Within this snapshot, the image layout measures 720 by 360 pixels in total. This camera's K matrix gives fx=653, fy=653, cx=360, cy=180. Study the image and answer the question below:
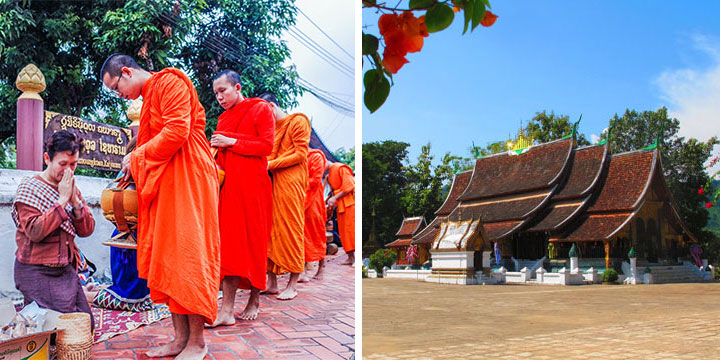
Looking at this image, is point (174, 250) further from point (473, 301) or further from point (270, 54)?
point (473, 301)

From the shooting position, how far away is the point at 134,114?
8.93 ft

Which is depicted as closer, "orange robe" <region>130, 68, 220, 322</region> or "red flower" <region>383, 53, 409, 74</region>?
"red flower" <region>383, 53, 409, 74</region>

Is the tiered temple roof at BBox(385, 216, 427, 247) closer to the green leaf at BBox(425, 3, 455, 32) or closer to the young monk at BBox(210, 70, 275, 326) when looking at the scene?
the young monk at BBox(210, 70, 275, 326)

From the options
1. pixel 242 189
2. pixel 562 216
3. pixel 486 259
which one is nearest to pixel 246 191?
pixel 242 189

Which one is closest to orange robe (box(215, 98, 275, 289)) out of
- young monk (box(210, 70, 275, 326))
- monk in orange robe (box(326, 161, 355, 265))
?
young monk (box(210, 70, 275, 326))

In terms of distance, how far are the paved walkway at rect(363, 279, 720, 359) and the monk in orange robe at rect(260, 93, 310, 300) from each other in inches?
87.7

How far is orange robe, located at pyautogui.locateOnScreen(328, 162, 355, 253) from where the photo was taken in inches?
154

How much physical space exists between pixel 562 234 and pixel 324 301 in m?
16.0

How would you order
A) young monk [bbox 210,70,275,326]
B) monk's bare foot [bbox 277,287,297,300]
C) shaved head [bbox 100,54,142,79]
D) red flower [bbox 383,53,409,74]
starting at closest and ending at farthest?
red flower [bbox 383,53,409,74] < shaved head [bbox 100,54,142,79] < young monk [bbox 210,70,275,326] < monk's bare foot [bbox 277,287,297,300]

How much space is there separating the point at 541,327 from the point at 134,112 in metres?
6.15

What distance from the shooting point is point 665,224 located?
713 inches

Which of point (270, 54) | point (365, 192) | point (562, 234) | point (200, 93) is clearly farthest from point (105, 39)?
point (365, 192)

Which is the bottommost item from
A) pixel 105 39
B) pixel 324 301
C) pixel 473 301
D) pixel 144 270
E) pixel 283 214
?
pixel 473 301

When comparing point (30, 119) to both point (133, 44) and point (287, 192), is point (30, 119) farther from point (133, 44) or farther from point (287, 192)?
point (287, 192)
